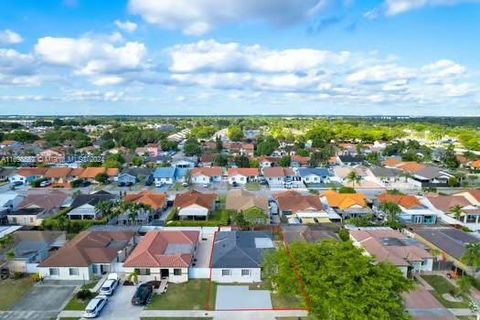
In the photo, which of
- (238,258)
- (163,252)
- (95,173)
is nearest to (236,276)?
(238,258)

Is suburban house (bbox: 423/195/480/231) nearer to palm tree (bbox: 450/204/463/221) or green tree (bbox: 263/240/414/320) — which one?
palm tree (bbox: 450/204/463/221)

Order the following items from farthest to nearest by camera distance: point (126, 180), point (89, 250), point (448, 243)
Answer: point (126, 180) < point (448, 243) < point (89, 250)

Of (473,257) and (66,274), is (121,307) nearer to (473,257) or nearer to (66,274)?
(66,274)

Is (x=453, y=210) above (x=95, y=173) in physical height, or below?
below

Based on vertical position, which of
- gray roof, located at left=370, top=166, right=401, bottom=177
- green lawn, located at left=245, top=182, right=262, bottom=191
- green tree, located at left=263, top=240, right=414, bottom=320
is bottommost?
green lawn, located at left=245, top=182, right=262, bottom=191

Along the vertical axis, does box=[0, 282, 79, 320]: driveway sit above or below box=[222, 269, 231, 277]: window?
below

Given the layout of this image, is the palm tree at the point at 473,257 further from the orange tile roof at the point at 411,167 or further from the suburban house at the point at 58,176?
the suburban house at the point at 58,176

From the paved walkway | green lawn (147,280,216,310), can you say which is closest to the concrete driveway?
the paved walkway
